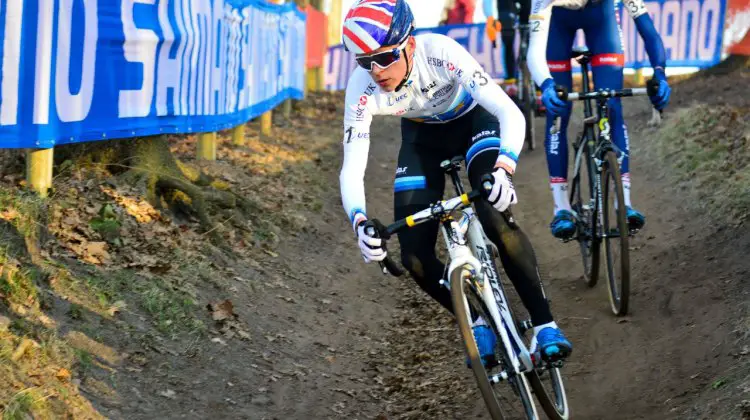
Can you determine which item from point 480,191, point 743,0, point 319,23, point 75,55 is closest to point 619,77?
point 480,191

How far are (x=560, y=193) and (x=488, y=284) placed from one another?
2692 mm

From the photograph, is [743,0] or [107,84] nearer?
[107,84]

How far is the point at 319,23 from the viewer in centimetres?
2161

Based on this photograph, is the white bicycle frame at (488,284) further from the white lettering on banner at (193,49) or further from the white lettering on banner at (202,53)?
the white lettering on banner at (202,53)

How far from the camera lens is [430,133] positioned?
18.5ft

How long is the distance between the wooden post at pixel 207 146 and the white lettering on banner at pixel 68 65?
4.02 m

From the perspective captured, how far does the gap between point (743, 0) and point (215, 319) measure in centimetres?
1521

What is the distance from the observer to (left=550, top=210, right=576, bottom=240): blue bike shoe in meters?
7.30

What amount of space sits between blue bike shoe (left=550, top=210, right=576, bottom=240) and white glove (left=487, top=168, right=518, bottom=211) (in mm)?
2665

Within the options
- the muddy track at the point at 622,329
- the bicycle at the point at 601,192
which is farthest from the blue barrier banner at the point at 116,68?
the bicycle at the point at 601,192

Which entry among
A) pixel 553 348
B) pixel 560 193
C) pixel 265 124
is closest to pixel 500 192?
pixel 553 348

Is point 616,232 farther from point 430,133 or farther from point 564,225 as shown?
point 430,133

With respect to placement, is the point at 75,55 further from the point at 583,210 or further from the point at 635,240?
the point at 635,240

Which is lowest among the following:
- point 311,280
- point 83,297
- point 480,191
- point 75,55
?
point 311,280
